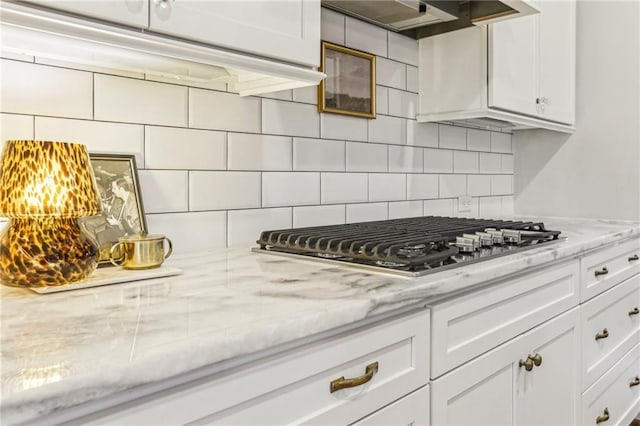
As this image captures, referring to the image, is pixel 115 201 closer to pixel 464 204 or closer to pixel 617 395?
pixel 464 204

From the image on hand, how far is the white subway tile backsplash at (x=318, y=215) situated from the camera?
1.79 metres

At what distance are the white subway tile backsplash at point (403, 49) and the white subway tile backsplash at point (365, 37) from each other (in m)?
0.05

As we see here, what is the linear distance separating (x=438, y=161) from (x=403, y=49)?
0.51 m

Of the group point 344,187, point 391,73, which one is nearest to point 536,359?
point 344,187

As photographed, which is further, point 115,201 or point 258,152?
point 258,152

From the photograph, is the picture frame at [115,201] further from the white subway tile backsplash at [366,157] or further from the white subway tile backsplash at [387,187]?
the white subway tile backsplash at [387,187]

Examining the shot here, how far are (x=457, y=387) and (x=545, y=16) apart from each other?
6.23ft

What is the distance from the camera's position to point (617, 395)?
2111mm

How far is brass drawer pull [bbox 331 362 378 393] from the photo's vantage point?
0.89 m

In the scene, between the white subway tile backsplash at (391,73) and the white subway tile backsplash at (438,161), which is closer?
the white subway tile backsplash at (391,73)

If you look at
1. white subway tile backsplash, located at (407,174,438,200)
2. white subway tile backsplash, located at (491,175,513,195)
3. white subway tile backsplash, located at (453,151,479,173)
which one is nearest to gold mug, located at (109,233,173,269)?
white subway tile backsplash, located at (407,174,438,200)

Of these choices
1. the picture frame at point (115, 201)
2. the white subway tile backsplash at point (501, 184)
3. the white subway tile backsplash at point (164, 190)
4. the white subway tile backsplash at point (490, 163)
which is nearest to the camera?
the picture frame at point (115, 201)

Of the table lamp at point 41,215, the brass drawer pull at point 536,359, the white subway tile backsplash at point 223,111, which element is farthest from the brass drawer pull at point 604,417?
the table lamp at point 41,215

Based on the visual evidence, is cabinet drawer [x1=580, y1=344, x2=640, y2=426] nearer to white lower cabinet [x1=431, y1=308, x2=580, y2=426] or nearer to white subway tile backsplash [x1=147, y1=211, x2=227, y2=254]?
white lower cabinet [x1=431, y1=308, x2=580, y2=426]
